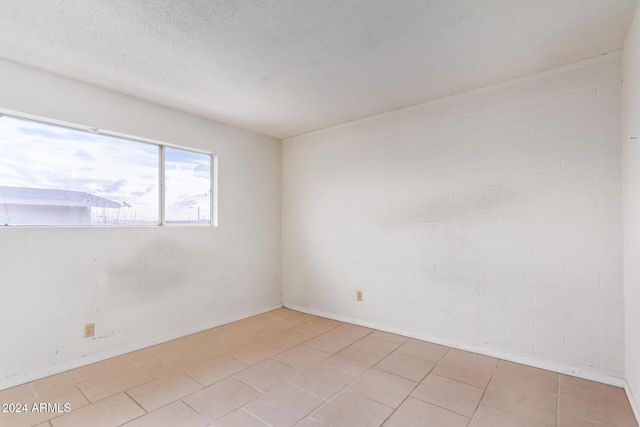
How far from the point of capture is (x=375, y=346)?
3.01 meters

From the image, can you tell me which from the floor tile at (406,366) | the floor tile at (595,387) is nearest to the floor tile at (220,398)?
the floor tile at (406,366)

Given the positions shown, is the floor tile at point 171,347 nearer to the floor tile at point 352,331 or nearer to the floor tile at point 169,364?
the floor tile at point 169,364

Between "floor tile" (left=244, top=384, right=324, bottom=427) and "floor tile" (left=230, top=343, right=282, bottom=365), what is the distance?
1.80 ft

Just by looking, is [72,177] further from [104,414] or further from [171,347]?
[104,414]

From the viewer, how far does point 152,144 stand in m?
3.21

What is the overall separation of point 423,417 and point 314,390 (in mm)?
754

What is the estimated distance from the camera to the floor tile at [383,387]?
2.10 m

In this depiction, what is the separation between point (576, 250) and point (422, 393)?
164cm

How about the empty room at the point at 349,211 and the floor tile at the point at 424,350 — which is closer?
the empty room at the point at 349,211

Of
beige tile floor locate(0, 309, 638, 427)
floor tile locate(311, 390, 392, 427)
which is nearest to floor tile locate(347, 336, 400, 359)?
beige tile floor locate(0, 309, 638, 427)

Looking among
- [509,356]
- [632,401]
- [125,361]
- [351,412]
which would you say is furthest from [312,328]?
[632,401]

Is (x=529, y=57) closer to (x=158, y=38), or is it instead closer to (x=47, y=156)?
(x=158, y=38)

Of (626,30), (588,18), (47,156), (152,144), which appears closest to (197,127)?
(152,144)

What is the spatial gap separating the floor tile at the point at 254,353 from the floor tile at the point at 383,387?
90 centimetres
